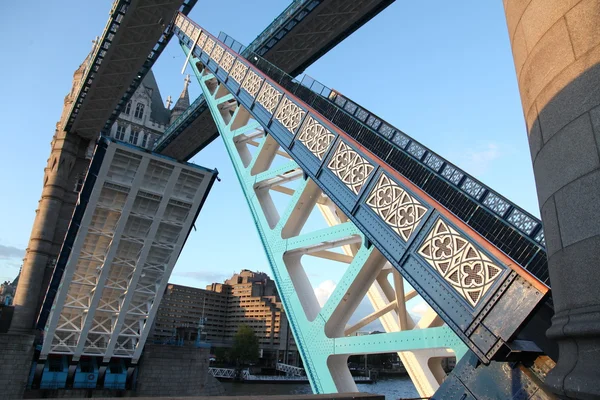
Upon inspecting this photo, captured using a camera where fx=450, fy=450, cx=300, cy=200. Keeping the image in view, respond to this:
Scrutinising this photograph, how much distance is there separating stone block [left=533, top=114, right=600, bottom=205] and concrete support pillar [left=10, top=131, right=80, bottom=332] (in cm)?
3025

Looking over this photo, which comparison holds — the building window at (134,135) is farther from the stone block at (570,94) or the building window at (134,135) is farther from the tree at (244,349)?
the tree at (244,349)

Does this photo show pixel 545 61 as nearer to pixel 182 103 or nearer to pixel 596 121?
pixel 596 121

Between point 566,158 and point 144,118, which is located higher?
point 144,118

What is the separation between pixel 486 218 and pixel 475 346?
3570 mm

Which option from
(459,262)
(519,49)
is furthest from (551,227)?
(459,262)

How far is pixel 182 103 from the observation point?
1797 inches

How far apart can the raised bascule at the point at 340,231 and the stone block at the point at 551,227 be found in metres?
0.04

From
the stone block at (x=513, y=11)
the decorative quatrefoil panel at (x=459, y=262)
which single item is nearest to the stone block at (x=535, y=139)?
the stone block at (x=513, y=11)

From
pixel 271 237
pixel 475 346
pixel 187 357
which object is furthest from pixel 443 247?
pixel 187 357

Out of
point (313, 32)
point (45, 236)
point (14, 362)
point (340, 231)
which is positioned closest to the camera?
point (340, 231)

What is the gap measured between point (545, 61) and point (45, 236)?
30456 millimetres

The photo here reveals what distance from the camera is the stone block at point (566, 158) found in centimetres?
296

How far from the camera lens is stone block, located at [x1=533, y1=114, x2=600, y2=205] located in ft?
9.72

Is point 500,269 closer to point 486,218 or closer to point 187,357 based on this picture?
point 486,218
